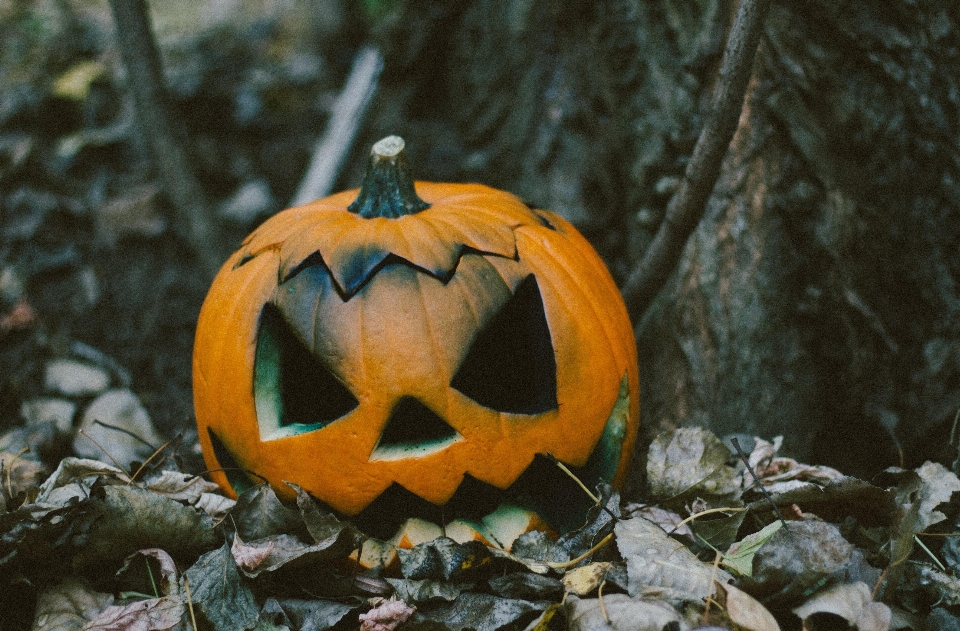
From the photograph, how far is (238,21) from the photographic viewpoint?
16.4ft

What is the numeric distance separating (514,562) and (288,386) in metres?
0.65

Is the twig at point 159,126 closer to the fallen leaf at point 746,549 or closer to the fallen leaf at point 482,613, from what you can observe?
the fallen leaf at point 482,613

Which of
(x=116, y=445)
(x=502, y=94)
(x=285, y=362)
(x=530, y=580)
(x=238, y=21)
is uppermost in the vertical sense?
(x=238, y=21)

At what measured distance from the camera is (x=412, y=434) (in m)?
1.67

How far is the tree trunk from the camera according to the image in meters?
1.83

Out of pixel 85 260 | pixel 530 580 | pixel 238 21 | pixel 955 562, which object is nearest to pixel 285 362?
pixel 530 580

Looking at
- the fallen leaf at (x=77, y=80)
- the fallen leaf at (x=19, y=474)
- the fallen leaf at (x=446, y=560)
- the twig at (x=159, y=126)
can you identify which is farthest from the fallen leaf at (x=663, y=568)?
the fallen leaf at (x=77, y=80)

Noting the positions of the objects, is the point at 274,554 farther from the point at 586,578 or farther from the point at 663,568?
the point at 663,568

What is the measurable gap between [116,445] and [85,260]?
1278mm

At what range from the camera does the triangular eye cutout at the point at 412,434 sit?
1618 millimetres

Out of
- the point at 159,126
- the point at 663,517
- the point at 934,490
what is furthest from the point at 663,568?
the point at 159,126

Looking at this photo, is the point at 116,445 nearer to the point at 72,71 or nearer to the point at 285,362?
the point at 285,362

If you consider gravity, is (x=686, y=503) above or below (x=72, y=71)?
below

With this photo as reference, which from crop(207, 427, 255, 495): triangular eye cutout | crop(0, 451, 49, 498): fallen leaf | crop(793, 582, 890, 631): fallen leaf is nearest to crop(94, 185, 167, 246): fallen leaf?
crop(0, 451, 49, 498): fallen leaf
